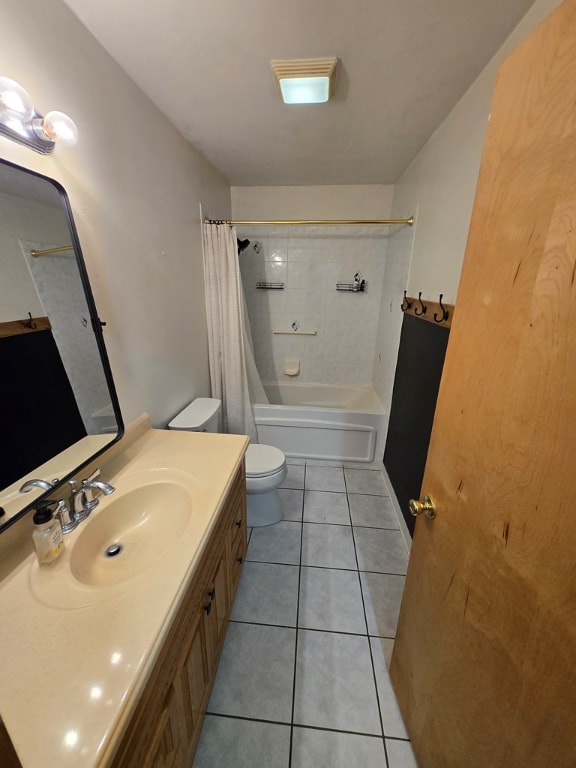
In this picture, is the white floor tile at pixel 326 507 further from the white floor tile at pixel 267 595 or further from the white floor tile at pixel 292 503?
the white floor tile at pixel 267 595

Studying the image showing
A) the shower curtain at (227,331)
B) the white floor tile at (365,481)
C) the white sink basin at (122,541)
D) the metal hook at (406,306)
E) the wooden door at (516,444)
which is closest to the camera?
the wooden door at (516,444)

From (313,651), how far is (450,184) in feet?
7.80

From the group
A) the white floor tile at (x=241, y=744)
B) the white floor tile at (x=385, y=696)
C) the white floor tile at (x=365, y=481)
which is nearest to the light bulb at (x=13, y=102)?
the white floor tile at (x=241, y=744)

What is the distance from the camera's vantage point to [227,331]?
92.4 inches

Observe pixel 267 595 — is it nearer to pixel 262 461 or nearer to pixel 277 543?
pixel 277 543

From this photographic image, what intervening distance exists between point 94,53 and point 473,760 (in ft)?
8.18

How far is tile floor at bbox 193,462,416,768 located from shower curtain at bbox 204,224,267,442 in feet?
3.04

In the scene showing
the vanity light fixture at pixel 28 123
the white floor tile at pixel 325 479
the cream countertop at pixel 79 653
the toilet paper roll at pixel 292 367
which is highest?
Answer: the vanity light fixture at pixel 28 123

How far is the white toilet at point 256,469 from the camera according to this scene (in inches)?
71.4

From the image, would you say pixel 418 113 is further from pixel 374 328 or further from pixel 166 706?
pixel 166 706

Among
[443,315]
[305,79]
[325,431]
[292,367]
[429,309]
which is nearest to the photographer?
[305,79]

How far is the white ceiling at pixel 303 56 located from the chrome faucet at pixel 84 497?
5.21 feet

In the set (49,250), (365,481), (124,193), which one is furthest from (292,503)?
(124,193)

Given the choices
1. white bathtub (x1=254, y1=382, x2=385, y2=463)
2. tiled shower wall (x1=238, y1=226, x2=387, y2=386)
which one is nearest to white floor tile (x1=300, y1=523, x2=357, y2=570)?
white bathtub (x1=254, y1=382, x2=385, y2=463)
